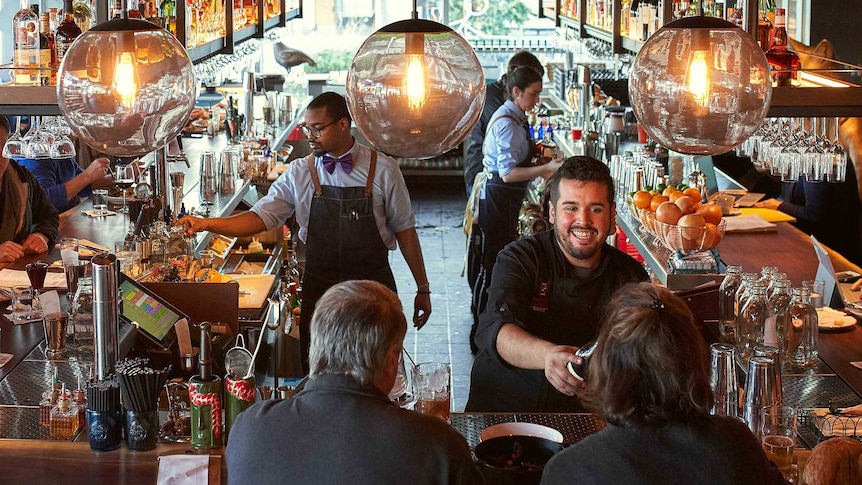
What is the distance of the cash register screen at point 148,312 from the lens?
3.55 m

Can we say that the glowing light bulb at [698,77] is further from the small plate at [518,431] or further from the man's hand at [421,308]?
the man's hand at [421,308]

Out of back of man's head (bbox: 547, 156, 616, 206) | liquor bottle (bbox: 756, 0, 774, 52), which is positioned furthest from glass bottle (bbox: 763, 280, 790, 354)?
liquor bottle (bbox: 756, 0, 774, 52)

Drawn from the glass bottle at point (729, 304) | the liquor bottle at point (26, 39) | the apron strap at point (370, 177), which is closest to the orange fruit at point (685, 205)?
the glass bottle at point (729, 304)

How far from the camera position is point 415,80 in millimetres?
2357

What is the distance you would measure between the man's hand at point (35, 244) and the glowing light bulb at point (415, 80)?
346 cm

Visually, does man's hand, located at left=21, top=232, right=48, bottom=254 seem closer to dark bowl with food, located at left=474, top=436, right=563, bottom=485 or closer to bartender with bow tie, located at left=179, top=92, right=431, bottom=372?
bartender with bow tie, located at left=179, top=92, right=431, bottom=372

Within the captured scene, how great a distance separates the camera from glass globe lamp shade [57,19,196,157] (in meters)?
2.47

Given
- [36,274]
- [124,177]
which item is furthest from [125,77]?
[124,177]

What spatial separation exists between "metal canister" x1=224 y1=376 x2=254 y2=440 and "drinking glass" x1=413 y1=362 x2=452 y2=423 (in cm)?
43

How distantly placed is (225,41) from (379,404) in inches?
205

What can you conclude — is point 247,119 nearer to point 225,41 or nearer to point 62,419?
point 225,41

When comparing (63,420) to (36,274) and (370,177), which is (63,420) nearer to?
(36,274)

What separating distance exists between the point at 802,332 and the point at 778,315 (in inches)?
4.4

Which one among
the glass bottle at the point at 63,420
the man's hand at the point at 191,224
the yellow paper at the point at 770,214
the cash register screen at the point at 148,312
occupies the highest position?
the man's hand at the point at 191,224
